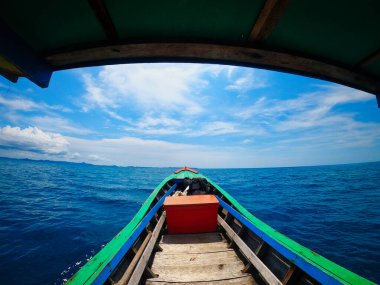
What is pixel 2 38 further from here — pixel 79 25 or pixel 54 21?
pixel 79 25

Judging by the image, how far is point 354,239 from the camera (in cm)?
947

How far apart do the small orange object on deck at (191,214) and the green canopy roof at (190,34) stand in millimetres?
3655

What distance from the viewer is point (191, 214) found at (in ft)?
15.7

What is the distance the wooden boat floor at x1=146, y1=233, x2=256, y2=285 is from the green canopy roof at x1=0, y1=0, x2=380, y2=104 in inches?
143

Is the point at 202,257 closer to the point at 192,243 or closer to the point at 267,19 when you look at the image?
the point at 192,243

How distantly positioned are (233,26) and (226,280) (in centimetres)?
396

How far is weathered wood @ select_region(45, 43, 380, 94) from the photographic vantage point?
6.75ft

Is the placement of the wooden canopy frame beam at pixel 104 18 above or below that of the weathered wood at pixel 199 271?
above

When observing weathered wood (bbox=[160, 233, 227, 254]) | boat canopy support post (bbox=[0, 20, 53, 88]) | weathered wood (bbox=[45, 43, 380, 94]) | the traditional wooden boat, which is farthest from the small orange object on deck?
boat canopy support post (bbox=[0, 20, 53, 88])

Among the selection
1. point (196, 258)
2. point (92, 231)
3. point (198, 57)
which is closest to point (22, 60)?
point (198, 57)

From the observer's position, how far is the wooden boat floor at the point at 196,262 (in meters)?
3.12

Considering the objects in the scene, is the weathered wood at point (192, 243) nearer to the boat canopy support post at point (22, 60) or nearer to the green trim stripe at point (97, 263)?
the green trim stripe at point (97, 263)

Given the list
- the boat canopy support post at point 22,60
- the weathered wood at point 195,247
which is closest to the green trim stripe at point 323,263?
the weathered wood at point 195,247

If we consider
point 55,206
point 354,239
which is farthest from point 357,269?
point 55,206
